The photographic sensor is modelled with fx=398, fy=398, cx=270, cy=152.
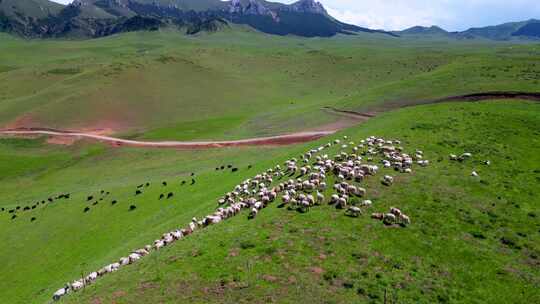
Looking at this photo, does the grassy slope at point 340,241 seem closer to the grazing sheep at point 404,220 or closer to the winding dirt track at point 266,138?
the grazing sheep at point 404,220

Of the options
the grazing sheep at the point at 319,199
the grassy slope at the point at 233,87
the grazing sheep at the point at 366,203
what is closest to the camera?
the grazing sheep at the point at 366,203

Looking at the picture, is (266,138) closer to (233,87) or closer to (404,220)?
(404,220)

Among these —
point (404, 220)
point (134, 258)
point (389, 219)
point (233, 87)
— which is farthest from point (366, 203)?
point (233, 87)

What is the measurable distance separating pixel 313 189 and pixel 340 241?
590 cm

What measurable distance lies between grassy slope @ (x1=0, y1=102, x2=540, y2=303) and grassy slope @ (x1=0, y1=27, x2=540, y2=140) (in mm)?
35129

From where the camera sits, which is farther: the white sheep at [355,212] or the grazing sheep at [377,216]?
the white sheep at [355,212]

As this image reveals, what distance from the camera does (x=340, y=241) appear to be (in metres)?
18.5

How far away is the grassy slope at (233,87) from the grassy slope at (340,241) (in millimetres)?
35129

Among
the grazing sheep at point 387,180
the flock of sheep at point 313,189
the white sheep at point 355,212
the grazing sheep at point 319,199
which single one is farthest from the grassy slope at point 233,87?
the white sheep at point 355,212

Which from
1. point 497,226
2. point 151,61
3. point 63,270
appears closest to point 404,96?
point 497,226

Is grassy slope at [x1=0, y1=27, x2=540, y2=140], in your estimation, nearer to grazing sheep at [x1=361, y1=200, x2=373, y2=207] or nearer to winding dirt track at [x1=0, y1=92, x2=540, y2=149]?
winding dirt track at [x1=0, y1=92, x2=540, y2=149]

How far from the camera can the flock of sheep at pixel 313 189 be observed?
21328 millimetres

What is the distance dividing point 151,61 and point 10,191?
97.8 meters

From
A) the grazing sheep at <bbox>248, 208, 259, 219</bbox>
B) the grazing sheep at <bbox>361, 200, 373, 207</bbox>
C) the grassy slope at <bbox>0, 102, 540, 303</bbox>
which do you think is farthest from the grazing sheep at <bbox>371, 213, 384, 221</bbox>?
the grazing sheep at <bbox>248, 208, 259, 219</bbox>
